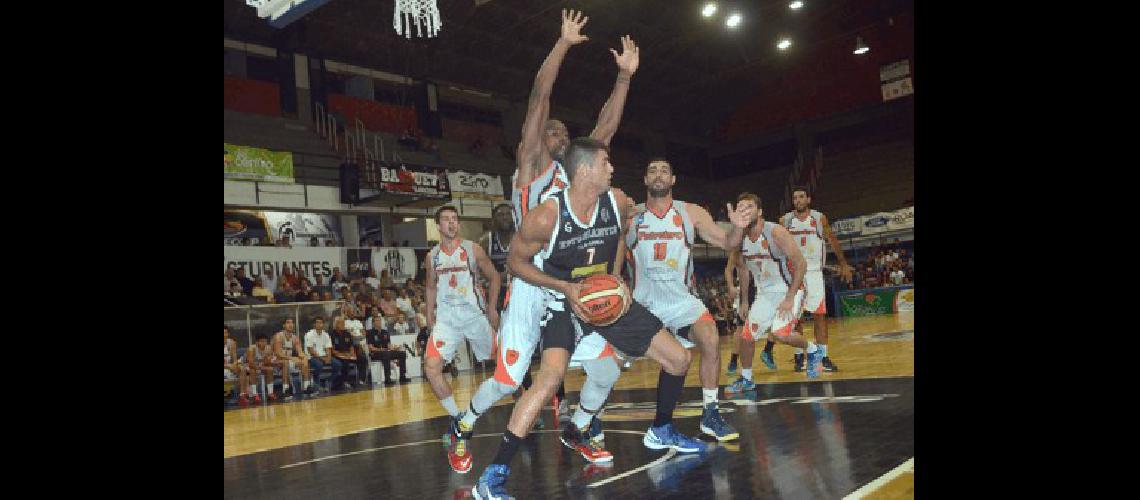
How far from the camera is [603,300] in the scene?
12.6ft

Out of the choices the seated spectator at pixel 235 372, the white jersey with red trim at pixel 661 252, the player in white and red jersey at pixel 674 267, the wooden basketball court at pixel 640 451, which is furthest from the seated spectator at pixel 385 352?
the white jersey with red trim at pixel 661 252

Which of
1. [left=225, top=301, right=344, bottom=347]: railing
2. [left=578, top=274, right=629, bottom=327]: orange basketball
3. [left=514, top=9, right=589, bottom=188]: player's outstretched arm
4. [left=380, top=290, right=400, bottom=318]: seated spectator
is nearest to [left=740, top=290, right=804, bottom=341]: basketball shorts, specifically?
[left=514, top=9, right=589, bottom=188]: player's outstretched arm

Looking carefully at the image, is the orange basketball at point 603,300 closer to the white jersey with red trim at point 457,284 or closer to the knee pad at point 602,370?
the knee pad at point 602,370

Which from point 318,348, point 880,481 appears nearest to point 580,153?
point 880,481

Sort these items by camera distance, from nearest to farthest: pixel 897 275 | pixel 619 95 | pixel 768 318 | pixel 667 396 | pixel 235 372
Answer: pixel 667 396 → pixel 619 95 → pixel 768 318 → pixel 235 372 → pixel 897 275

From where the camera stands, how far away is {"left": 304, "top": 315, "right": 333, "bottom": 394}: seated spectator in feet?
40.8

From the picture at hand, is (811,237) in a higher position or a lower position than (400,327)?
higher

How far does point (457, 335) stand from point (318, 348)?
6.95 meters

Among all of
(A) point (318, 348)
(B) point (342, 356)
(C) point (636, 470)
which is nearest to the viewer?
(C) point (636, 470)

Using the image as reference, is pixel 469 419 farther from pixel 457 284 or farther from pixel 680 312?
pixel 457 284

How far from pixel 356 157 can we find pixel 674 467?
16.7 metres

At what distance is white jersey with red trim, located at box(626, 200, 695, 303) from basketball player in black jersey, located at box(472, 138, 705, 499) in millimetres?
1207

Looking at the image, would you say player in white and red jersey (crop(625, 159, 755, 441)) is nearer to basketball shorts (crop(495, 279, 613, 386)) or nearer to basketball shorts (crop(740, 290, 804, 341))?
basketball shorts (crop(495, 279, 613, 386))
